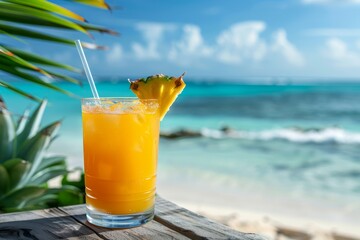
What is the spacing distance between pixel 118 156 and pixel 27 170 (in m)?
0.85

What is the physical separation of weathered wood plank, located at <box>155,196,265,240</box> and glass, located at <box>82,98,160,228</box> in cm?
9

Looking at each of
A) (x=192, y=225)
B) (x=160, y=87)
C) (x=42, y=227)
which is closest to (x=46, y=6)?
(x=160, y=87)

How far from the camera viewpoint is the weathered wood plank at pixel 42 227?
1.11 meters

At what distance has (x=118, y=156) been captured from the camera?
1150 millimetres

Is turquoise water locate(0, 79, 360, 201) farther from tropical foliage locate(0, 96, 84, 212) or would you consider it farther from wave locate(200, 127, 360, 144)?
tropical foliage locate(0, 96, 84, 212)

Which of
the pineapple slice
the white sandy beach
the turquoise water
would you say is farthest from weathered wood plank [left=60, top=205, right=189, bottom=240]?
the white sandy beach

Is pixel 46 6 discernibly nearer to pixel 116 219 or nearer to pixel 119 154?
pixel 119 154

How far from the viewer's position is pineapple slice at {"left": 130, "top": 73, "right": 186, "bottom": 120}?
3.73 ft

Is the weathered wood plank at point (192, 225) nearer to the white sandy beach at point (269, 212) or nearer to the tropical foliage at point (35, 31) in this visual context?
the tropical foliage at point (35, 31)

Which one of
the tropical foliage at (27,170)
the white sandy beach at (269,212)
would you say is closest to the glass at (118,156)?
the tropical foliage at (27,170)

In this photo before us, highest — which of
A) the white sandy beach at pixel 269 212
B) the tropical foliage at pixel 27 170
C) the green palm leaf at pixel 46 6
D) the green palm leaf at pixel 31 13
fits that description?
the green palm leaf at pixel 46 6

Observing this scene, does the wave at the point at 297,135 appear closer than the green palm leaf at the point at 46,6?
No

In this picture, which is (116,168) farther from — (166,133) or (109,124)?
(166,133)

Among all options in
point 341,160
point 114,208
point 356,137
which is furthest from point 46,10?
point 356,137
